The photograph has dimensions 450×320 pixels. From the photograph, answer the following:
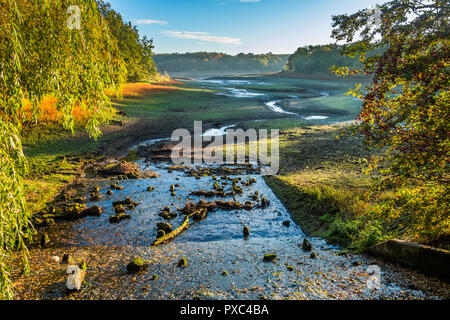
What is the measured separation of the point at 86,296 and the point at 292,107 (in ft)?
183

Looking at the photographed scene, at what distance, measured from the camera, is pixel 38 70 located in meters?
7.61

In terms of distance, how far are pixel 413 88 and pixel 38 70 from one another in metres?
9.86

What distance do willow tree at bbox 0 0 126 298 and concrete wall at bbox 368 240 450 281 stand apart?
9949 millimetres

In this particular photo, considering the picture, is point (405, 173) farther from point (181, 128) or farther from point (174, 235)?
point (181, 128)

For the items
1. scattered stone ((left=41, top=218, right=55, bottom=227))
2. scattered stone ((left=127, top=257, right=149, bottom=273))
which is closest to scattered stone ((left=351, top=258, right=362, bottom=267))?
scattered stone ((left=127, top=257, right=149, bottom=273))

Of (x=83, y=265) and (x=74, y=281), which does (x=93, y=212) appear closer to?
(x=83, y=265)

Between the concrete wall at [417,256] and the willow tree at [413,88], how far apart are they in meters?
2.06

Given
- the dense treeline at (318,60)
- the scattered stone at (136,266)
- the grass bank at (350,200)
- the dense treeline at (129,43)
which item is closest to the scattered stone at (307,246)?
the grass bank at (350,200)

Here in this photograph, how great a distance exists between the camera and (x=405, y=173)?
712 centimetres

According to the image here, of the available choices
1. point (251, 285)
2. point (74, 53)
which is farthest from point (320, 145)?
point (74, 53)

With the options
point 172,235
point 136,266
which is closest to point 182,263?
point 136,266

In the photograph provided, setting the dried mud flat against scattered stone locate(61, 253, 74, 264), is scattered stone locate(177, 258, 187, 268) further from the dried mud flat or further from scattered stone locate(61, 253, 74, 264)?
scattered stone locate(61, 253, 74, 264)

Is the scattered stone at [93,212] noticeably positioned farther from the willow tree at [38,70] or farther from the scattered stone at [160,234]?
the willow tree at [38,70]

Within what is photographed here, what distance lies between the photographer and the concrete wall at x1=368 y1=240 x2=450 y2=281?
738 cm
